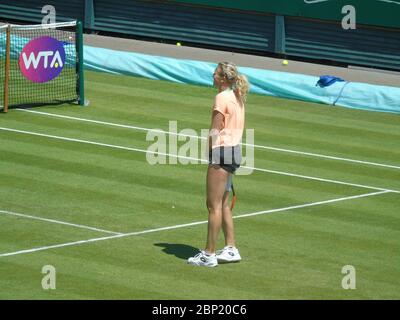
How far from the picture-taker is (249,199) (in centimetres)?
1666

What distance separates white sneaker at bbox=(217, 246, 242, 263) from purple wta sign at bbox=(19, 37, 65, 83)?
34.7 feet

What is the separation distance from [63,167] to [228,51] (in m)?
15.2

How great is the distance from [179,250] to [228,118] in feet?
6.27

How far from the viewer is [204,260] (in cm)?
1316

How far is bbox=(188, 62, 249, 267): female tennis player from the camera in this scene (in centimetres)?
1295

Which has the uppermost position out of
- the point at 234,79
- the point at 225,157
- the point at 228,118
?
the point at 234,79

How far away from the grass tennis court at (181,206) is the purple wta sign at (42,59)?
826mm

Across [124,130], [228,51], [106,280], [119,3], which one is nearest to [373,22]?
[228,51]

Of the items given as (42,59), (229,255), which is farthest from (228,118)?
(42,59)

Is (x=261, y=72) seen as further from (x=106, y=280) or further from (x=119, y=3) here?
(x=106, y=280)

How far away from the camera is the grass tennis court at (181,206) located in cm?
1260

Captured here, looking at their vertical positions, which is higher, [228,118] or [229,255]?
[228,118]

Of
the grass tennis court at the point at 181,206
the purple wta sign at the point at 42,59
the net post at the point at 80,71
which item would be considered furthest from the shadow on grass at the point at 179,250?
the net post at the point at 80,71

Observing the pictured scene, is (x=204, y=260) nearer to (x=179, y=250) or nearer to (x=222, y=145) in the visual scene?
(x=179, y=250)
